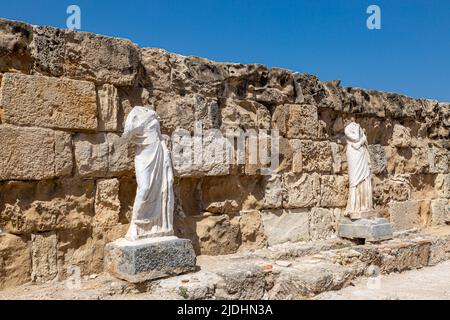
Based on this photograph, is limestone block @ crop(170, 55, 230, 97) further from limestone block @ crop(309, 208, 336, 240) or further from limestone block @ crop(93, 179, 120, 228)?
limestone block @ crop(309, 208, 336, 240)

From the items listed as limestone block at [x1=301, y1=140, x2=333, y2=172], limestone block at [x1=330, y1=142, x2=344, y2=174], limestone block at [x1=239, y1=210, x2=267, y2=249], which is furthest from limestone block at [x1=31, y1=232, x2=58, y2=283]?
limestone block at [x1=330, y1=142, x2=344, y2=174]

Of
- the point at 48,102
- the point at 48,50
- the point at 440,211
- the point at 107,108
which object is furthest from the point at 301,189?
the point at 440,211

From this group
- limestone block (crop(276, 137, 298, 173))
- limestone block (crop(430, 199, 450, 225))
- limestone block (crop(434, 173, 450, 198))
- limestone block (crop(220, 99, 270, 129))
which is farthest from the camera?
limestone block (crop(434, 173, 450, 198))

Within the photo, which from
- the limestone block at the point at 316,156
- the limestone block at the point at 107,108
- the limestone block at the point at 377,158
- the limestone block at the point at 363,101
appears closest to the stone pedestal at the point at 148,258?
the limestone block at the point at 107,108

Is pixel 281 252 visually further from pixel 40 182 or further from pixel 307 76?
pixel 40 182

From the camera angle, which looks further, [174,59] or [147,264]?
[174,59]

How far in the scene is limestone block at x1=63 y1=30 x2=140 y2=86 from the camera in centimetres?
458

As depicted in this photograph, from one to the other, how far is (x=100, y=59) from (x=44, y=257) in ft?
6.97

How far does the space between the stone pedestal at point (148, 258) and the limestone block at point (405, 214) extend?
199 inches

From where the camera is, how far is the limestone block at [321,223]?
22.4 ft

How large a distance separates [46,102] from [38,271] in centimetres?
166

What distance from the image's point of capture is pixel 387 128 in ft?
27.2

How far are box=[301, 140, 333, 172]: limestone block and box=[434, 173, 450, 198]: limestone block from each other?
11.6ft

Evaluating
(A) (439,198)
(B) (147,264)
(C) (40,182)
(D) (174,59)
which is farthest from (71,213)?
(A) (439,198)
